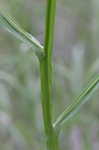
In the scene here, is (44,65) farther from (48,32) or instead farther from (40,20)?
(40,20)

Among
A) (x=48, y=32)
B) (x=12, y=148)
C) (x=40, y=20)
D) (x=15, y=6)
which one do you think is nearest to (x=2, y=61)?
(x=15, y=6)

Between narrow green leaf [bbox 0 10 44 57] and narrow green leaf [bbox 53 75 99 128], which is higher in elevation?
narrow green leaf [bbox 0 10 44 57]

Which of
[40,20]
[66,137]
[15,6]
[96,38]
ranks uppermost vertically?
[15,6]

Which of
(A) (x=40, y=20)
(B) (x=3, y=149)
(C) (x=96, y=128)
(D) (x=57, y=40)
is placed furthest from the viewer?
(D) (x=57, y=40)

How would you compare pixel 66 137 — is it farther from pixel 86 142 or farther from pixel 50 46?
pixel 50 46

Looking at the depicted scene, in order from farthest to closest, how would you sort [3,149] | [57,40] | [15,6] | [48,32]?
[57,40]
[3,149]
[15,6]
[48,32]

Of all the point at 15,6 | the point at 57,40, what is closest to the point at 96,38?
the point at 15,6

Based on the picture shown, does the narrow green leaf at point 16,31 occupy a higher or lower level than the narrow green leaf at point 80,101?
higher

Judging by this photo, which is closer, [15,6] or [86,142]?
[86,142]

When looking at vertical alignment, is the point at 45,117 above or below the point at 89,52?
above
